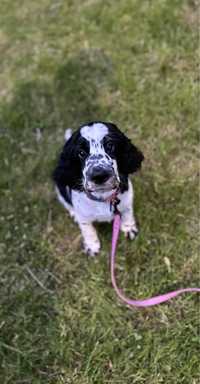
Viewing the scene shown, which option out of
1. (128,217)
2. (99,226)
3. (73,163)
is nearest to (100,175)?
(73,163)

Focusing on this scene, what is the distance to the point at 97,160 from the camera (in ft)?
9.65

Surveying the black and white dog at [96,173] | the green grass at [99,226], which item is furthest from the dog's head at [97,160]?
the green grass at [99,226]

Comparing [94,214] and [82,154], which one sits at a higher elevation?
[82,154]

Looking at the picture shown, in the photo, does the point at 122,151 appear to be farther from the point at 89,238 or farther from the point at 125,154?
the point at 89,238

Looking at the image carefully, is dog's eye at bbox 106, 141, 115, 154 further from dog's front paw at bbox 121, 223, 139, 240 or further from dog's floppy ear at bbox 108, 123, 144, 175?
dog's front paw at bbox 121, 223, 139, 240

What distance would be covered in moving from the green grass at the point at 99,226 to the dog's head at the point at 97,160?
72cm

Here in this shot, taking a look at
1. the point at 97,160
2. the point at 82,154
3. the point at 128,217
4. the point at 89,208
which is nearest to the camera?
the point at 97,160

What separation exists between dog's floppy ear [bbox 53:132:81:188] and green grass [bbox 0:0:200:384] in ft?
2.41

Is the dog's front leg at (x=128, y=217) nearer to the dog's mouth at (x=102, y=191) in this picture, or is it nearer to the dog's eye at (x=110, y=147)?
the dog's mouth at (x=102, y=191)

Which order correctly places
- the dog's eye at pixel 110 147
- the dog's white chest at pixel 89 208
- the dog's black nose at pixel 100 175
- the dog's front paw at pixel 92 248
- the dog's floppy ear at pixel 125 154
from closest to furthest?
1. the dog's black nose at pixel 100 175
2. the dog's eye at pixel 110 147
3. the dog's floppy ear at pixel 125 154
4. the dog's white chest at pixel 89 208
5. the dog's front paw at pixel 92 248

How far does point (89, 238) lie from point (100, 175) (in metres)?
0.99

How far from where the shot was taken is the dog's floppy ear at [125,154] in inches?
124

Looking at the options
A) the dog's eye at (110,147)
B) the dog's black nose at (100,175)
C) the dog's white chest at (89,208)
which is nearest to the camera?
the dog's black nose at (100,175)

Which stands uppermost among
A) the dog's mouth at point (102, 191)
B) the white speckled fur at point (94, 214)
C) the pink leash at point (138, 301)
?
the dog's mouth at point (102, 191)
